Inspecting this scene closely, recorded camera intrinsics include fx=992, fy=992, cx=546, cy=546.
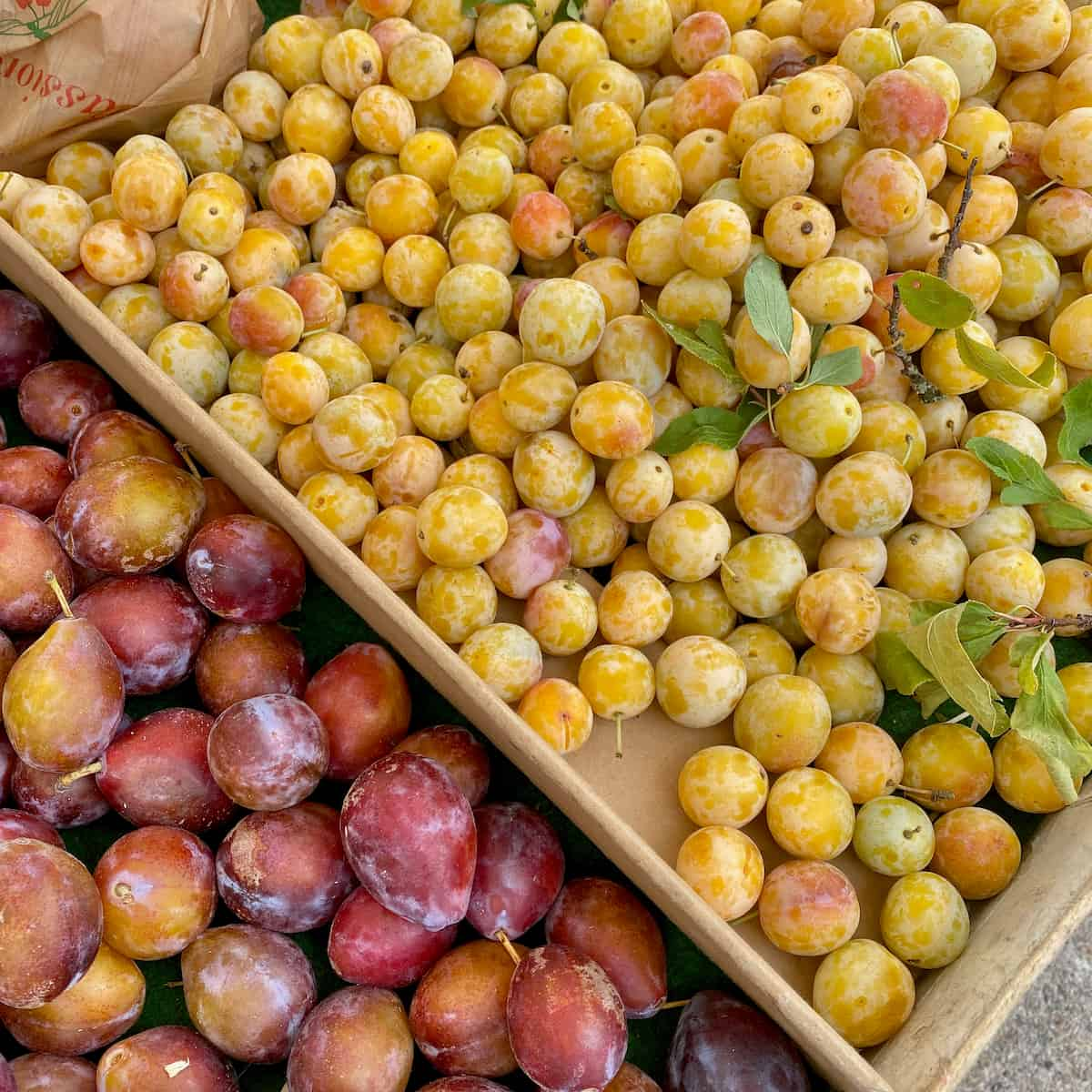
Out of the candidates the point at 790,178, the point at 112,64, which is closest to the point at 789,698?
the point at 790,178

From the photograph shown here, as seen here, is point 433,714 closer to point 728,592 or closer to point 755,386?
point 728,592

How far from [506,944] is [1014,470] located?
2.75ft

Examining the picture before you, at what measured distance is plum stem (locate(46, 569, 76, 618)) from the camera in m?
1.17

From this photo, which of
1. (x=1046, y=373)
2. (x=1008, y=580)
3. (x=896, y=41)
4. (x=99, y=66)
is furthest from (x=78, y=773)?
(x=896, y=41)

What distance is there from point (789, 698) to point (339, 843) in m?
0.57

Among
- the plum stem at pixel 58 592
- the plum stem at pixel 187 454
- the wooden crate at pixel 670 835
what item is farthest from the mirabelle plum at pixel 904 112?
the plum stem at pixel 58 592

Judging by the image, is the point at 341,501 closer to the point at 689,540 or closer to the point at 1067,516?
the point at 689,540

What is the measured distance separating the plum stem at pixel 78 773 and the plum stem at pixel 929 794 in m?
0.97

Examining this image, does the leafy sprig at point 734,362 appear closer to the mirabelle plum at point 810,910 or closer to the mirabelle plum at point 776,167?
the mirabelle plum at point 776,167

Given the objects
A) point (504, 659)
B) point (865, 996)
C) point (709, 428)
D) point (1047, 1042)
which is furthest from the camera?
point (1047, 1042)

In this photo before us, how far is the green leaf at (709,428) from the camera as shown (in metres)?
1.30

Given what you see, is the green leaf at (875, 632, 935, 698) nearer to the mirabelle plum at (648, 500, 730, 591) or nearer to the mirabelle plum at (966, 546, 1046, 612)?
the mirabelle plum at (966, 546, 1046, 612)

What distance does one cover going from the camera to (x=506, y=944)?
3.70ft

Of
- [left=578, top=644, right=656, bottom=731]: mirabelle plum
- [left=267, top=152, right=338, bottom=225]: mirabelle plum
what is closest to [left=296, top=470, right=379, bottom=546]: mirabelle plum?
[left=578, top=644, right=656, bottom=731]: mirabelle plum
